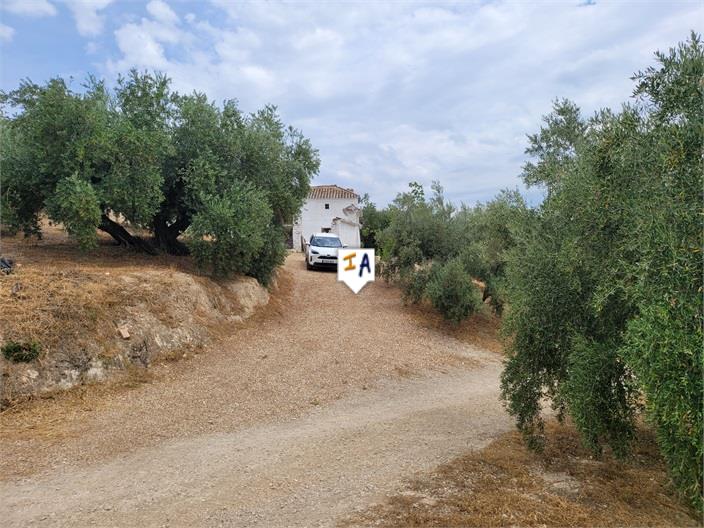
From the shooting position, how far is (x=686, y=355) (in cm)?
379

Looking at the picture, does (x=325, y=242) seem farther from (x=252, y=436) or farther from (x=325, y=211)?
(x=325, y=211)

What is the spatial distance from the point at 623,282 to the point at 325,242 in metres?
21.4

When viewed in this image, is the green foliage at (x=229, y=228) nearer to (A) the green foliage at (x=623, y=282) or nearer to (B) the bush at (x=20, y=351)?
(B) the bush at (x=20, y=351)

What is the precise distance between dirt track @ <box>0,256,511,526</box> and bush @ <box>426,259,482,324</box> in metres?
3.22

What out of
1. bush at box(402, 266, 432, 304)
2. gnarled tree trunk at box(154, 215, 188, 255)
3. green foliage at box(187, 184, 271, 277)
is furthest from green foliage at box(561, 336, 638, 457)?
gnarled tree trunk at box(154, 215, 188, 255)

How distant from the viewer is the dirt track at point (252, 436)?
4961 mm

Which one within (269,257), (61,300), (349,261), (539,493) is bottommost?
(539,493)

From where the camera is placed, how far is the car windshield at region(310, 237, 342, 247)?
25041 millimetres

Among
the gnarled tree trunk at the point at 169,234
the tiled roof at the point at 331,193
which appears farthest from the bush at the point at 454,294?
the tiled roof at the point at 331,193

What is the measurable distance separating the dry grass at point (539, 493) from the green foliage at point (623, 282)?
497 millimetres

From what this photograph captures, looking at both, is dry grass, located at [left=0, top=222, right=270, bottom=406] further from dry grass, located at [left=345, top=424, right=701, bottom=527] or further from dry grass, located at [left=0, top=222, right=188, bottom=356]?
dry grass, located at [left=345, top=424, right=701, bottom=527]

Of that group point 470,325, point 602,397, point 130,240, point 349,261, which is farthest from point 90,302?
point 349,261

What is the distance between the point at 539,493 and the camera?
17.4 feet

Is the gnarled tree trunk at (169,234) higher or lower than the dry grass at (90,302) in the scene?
higher
